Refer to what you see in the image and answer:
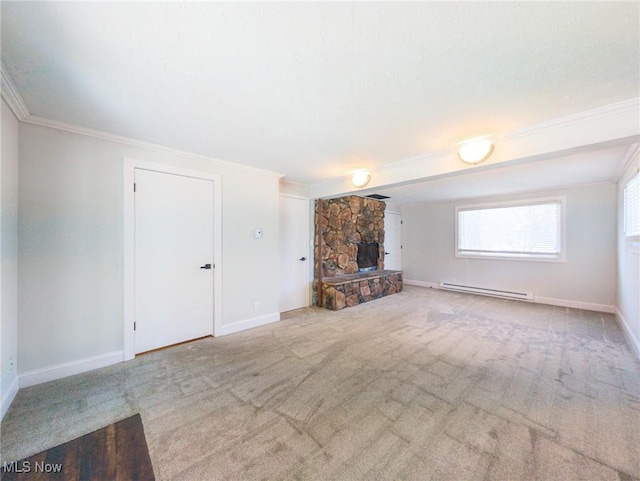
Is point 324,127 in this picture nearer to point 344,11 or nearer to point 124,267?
point 344,11

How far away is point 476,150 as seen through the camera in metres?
2.41

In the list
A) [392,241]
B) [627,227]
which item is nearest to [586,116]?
[627,227]

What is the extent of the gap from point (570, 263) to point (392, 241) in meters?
3.47

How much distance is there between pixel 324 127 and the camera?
2260mm

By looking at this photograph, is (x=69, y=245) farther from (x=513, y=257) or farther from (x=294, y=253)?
(x=513, y=257)

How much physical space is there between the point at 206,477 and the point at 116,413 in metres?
1.01

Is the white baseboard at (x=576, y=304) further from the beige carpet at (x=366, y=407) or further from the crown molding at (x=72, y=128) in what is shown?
the crown molding at (x=72, y=128)

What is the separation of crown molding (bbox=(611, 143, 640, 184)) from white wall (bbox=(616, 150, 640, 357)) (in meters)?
0.03

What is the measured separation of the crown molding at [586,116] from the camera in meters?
1.79

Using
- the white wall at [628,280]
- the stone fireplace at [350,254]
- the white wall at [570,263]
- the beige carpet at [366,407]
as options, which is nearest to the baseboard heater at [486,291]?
the white wall at [570,263]

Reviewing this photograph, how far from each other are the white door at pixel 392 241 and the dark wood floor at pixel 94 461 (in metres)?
5.75

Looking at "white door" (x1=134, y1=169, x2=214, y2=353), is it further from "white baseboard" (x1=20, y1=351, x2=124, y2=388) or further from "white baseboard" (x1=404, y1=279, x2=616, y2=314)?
"white baseboard" (x1=404, y1=279, x2=616, y2=314)

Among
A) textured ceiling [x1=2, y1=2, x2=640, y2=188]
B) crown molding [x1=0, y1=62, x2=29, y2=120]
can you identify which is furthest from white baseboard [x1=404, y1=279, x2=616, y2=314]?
crown molding [x1=0, y1=62, x2=29, y2=120]

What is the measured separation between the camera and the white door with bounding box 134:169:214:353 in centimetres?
270
